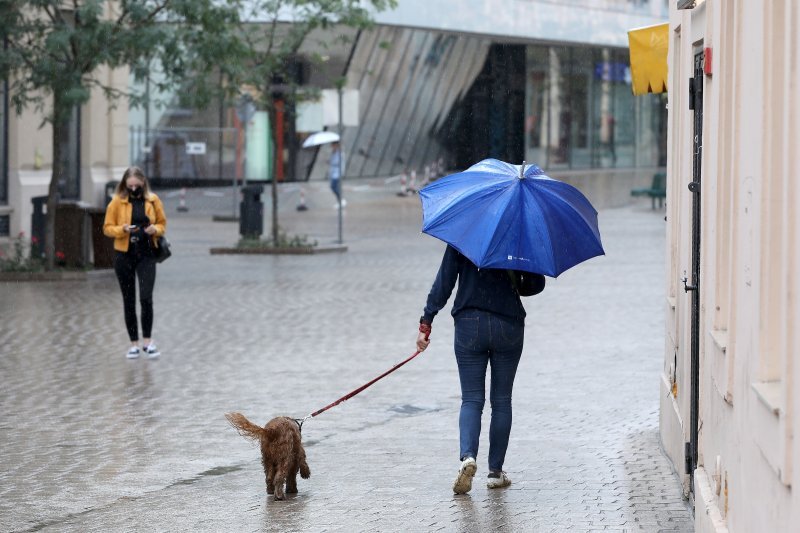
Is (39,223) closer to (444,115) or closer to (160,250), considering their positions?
(160,250)

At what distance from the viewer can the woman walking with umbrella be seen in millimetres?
8062

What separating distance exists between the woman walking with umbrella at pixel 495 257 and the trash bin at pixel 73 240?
589 inches

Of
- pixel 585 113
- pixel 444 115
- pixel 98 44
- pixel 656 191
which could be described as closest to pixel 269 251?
pixel 98 44

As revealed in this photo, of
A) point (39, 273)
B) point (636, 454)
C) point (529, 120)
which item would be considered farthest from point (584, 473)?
point (529, 120)

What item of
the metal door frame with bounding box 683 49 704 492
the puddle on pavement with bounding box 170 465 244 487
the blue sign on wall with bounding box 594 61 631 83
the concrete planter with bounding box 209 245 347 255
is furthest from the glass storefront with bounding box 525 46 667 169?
the metal door frame with bounding box 683 49 704 492

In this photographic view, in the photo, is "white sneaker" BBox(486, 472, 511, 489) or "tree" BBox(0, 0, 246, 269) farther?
"tree" BBox(0, 0, 246, 269)

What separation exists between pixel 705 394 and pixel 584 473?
1640 millimetres

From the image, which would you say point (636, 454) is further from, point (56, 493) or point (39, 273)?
point (39, 273)

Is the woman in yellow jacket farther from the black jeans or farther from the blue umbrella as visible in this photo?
the blue umbrella

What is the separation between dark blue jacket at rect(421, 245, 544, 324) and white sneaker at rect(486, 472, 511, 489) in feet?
2.64

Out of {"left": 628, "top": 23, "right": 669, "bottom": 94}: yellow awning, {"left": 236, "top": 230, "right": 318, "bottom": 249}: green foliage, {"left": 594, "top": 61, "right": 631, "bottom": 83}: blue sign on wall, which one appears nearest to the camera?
{"left": 628, "top": 23, "right": 669, "bottom": 94}: yellow awning

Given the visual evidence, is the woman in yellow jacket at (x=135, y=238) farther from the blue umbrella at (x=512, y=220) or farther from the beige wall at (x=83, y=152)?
the beige wall at (x=83, y=152)

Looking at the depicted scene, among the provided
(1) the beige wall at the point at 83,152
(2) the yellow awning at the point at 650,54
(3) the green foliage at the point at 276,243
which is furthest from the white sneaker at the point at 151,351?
(1) the beige wall at the point at 83,152

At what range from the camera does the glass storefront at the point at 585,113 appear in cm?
6756
